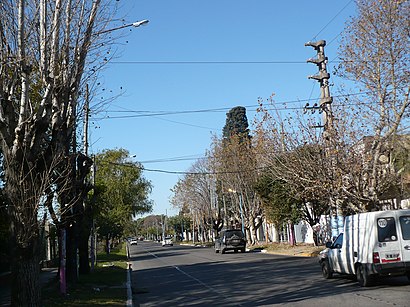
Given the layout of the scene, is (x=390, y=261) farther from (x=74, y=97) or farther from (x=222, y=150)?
(x=222, y=150)

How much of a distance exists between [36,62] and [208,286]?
35.6 feet

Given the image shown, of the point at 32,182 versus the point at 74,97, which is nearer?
the point at 32,182

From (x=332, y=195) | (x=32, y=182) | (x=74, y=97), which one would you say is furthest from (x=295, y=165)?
(x=32, y=182)

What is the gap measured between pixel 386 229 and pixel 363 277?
152cm

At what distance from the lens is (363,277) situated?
51.3 ft

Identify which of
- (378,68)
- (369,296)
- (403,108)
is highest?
(378,68)

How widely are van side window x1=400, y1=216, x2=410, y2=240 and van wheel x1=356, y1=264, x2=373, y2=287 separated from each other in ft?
4.60

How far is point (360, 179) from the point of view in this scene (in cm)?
2606

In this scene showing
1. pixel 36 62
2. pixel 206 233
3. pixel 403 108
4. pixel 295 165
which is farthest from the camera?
pixel 206 233

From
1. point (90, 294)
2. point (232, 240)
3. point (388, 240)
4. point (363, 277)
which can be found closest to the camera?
point (388, 240)

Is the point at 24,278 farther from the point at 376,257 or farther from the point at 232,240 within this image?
the point at 232,240

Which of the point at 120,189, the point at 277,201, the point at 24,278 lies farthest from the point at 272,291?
the point at 120,189

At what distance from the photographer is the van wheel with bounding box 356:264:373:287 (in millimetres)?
15469

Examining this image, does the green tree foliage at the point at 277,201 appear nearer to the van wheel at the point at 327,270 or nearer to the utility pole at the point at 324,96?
the utility pole at the point at 324,96
